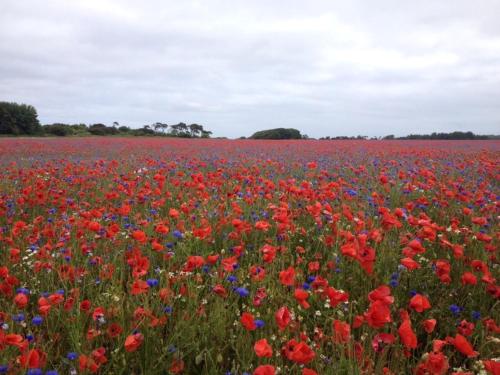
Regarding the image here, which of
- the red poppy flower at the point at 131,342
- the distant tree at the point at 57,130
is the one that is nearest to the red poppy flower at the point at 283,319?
the red poppy flower at the point at 131,342

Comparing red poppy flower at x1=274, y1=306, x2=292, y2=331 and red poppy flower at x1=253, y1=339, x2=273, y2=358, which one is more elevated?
red poppy flower at x1=274, y1=306, x2=292, y2=331

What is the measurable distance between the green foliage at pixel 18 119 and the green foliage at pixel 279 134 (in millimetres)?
29406

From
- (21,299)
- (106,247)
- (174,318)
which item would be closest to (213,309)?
(174,318)

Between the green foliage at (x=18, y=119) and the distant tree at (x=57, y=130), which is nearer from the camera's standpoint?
the green foliage at (x=18, y=119)

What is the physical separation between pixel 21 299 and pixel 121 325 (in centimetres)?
53

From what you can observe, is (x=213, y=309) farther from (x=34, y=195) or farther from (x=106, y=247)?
(x=34, y=195)

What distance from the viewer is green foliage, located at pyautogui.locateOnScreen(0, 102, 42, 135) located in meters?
45.3

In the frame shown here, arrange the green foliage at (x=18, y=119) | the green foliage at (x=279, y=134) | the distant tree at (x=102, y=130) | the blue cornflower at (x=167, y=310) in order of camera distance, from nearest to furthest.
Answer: the blue cornflower at (x=167, y=310), the green foliage at (x=18, y=119), the green foliage at (x=279, y=134), the distant tree at (x=102, y=130)

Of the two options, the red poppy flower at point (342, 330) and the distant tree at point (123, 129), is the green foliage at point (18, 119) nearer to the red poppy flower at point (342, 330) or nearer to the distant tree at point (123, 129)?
the distant tree at point (123, 129)

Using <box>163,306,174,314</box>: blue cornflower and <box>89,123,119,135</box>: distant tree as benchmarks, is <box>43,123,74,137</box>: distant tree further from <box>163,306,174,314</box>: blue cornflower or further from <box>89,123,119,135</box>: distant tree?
<box>163,306,174,314</box>: blue cornflower

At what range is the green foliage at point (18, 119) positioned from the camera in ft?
149

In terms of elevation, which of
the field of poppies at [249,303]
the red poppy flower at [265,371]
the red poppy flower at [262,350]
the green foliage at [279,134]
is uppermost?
the green foliage at [279,134]

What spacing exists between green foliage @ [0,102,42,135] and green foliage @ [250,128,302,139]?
29406 mm

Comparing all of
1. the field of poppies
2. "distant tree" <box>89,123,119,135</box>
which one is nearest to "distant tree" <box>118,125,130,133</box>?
"distant tree" <box>89,123,119,135</box>
